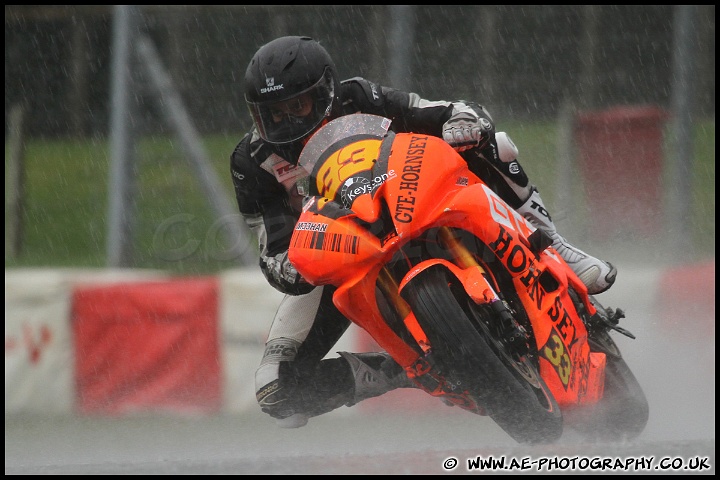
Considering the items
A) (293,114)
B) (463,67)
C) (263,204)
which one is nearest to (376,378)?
(263,204)

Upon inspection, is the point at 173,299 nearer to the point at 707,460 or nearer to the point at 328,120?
the point at 328,120

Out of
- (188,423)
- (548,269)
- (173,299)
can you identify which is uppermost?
(548,269)

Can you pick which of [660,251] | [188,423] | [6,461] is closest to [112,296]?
[188,423]

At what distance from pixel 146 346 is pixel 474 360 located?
13.5 feet

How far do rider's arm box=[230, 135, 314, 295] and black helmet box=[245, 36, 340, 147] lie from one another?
1.20 feet

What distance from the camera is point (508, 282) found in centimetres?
370

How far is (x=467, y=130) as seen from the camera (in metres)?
3.89

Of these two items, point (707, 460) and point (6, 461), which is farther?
point (6, 461)

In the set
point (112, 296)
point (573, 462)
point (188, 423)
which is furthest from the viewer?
point (112, 296)

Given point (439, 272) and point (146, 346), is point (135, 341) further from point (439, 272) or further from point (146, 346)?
point (439, 272)

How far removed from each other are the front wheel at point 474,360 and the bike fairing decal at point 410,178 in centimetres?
21

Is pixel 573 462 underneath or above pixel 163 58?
underneath

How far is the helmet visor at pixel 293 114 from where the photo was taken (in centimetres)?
396

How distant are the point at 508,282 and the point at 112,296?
4038 mm
